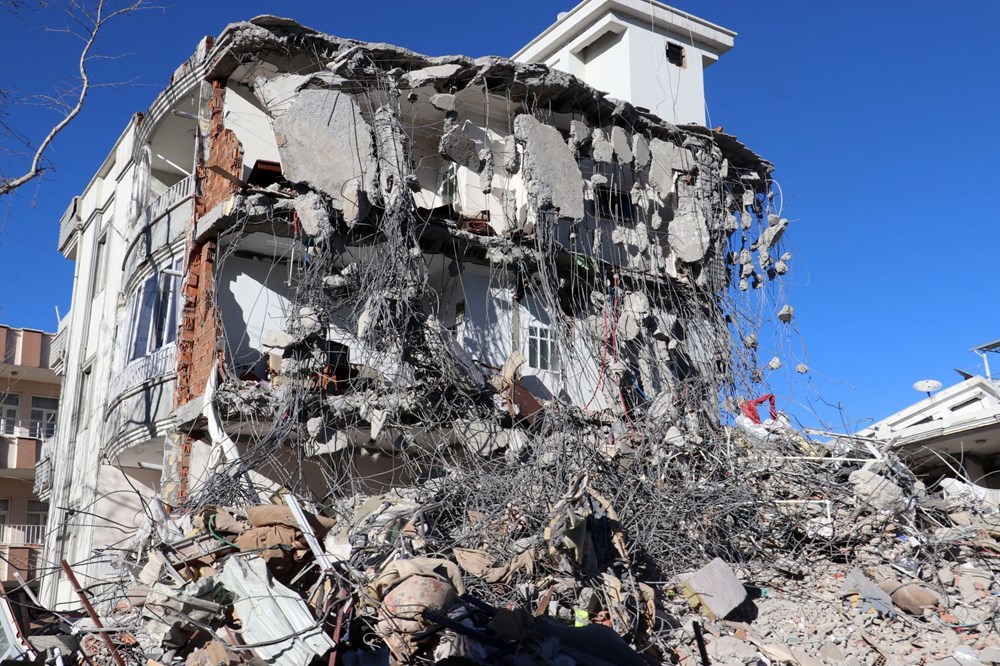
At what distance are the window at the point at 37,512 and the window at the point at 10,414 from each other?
2121 mm

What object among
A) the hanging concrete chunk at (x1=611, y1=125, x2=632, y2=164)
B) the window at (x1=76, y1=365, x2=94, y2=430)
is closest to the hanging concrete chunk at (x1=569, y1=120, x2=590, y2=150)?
the hanging concrete chunk at (x1=611, y1=125, x2=632, y2=164)

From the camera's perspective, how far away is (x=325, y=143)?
13.3 meters

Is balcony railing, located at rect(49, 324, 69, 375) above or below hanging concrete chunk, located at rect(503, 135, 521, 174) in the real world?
below

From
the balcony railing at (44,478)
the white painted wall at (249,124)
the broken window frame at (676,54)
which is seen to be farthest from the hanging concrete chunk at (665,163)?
the balcony railing at (44,478)

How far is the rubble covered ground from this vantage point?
749 cm

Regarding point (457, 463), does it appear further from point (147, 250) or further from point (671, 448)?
point (147, 250)

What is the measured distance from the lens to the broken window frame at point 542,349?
15.5 metres

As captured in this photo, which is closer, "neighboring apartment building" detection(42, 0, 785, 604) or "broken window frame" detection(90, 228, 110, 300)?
"neighboring apartment building" detection(42, 0, 785, 604)

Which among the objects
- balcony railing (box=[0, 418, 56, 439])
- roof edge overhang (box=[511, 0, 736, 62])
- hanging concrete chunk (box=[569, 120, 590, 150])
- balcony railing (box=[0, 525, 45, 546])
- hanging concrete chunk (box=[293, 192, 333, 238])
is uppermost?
roof edge overhang (box=[511, 0, 736, 62])

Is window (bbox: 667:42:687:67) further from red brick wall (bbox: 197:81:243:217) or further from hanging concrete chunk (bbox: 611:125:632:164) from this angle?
red brick wall (bbox: 197:81:243:217)

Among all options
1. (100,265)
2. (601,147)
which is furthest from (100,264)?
(601,147)

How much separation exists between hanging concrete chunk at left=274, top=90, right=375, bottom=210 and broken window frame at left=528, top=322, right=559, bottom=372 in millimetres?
4051

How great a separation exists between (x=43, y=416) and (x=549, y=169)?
65.6ft

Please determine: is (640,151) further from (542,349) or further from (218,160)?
(218,160)
